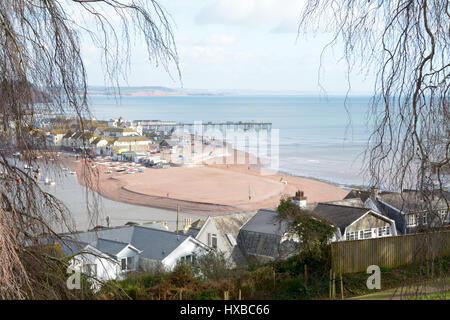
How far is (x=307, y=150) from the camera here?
2466 inches

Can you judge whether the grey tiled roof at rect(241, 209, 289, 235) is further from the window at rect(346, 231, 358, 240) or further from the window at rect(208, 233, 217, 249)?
the window at rect(346, 231, 358, 240)

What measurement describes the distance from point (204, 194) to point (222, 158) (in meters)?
21.3

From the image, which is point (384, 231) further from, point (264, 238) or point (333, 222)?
point (264, 238)

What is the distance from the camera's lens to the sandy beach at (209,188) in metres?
37.4

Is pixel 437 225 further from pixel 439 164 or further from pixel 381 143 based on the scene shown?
pixel 381 143

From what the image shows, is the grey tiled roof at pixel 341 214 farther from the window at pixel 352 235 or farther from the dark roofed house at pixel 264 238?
the dark roofed house at pixel 264 238

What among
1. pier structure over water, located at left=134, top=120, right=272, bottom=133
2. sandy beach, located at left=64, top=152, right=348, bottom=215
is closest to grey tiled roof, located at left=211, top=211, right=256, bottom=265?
sandy beach, located at left=64, top=152, right=348, bottom=215

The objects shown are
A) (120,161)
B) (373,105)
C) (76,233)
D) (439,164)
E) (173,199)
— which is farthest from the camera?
(120,161)

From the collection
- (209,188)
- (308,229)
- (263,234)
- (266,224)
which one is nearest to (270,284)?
(308,229)

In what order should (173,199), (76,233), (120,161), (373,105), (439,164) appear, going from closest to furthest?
1. (439,164)
2. (373,105)
3. (76,233)
4. (173,199)
5. (120,161)

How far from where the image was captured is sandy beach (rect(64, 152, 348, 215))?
123ft

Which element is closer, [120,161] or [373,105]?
[373,105]

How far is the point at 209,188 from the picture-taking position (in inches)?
1725
